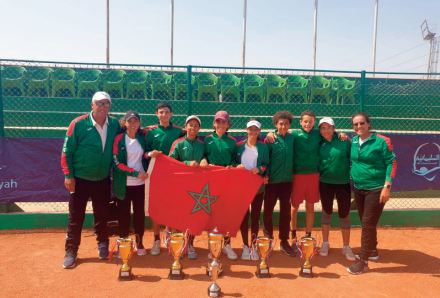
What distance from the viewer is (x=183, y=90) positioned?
1148 cm

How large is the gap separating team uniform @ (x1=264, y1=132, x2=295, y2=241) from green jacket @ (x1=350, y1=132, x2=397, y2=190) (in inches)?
33.8

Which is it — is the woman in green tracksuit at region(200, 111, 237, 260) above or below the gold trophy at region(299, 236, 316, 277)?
above

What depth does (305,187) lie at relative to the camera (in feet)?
15.6

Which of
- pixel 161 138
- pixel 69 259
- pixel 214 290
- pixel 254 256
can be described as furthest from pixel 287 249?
pixel 69 259

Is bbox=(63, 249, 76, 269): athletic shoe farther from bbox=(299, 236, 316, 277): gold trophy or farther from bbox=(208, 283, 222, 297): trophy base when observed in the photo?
bbox=(299, 236, 316, 277): gold trophy

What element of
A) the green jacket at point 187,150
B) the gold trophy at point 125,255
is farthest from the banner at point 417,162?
the gold trophy at point 125,255

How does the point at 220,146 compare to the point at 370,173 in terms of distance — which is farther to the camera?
the point at 220,146

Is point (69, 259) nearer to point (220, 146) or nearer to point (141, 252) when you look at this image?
point (141, 252)

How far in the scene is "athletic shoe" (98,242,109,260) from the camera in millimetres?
4586

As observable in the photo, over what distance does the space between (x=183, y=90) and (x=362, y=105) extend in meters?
6.60

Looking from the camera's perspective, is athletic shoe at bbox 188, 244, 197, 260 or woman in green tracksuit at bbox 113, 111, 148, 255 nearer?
woman in green tracksuit at bbox 113, 111, 148, 255

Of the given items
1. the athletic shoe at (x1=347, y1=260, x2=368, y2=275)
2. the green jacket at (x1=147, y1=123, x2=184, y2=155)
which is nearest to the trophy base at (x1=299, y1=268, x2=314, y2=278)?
the athletic shoe at (x1=347, y1=260, x2=368, y2=275)

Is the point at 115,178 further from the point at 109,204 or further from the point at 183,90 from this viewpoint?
the point at 183,90

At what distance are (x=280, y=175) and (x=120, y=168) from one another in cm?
207
